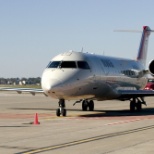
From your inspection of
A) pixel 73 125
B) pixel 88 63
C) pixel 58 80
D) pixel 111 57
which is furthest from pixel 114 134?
pixel 111 57

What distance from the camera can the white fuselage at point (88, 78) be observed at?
21.2 m

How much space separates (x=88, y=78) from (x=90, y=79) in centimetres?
26

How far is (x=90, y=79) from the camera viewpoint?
23547 millimetres

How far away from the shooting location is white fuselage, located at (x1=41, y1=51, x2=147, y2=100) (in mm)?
21180

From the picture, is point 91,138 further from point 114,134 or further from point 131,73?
point 131,73

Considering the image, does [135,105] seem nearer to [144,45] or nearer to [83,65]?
[83,65]

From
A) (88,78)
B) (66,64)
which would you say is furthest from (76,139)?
(88,78)

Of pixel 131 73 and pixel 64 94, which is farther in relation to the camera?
pixel 131 73

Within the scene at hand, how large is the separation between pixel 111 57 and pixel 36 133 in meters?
16.0

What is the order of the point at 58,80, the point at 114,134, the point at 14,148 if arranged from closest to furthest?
1. the point at 14,148
2. the point at 114,134
3. the point at 58,80

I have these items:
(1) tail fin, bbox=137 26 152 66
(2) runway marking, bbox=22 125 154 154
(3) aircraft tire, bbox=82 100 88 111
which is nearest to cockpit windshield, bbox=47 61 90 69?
(3) aircraft tire, bbox=82 100 88 111

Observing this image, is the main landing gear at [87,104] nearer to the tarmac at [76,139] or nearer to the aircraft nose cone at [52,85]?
the aircraft nose cone at [52,85]

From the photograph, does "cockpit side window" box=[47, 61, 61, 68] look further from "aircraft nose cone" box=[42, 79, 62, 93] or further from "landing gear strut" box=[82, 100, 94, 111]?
"landing gear strut" box=[82, 100, 94, 111]

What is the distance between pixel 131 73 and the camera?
31250 mm
